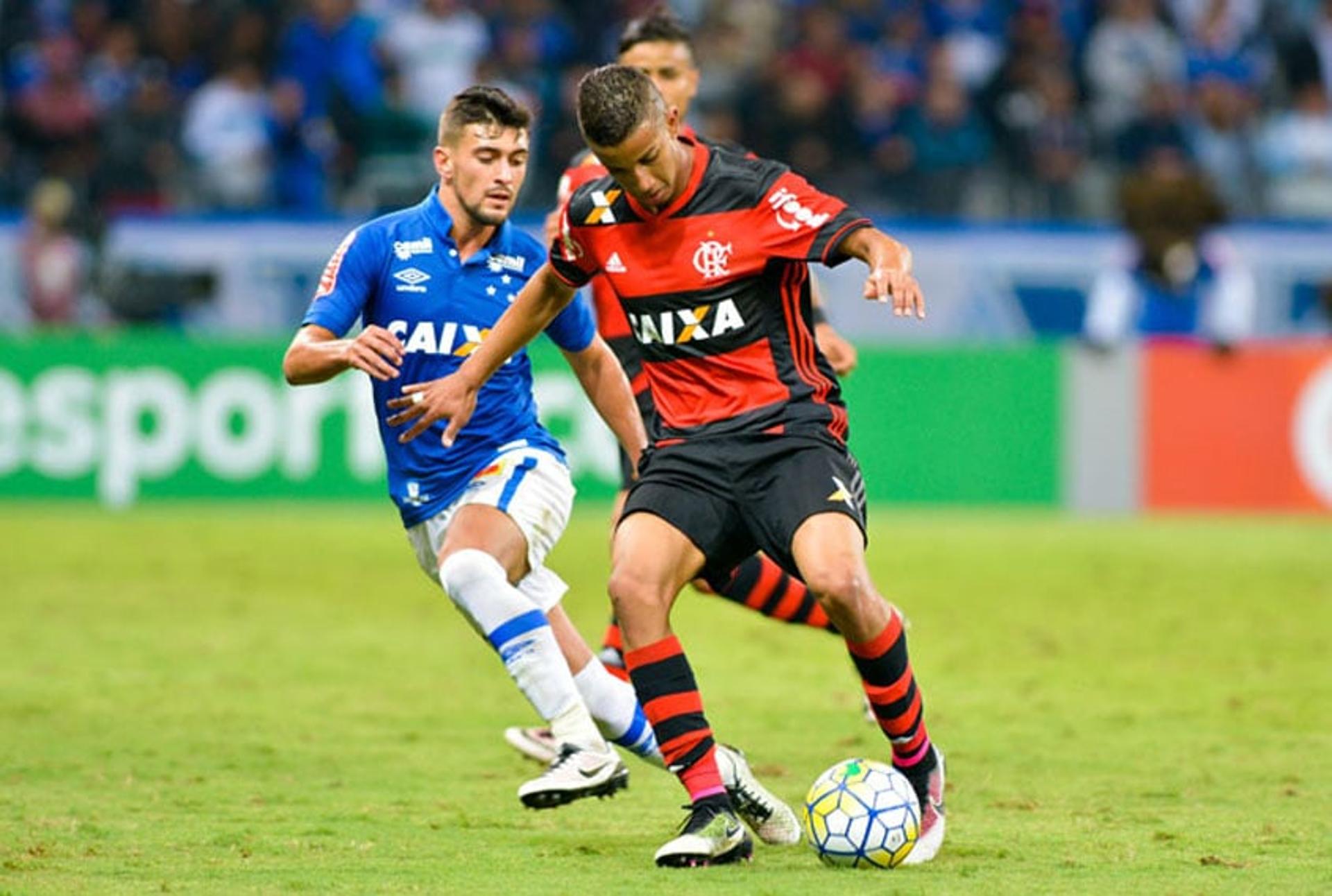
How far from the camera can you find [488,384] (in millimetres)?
7695

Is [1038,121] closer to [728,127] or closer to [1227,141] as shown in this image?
[1227,141]

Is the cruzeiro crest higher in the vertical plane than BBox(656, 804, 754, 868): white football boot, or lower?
higher

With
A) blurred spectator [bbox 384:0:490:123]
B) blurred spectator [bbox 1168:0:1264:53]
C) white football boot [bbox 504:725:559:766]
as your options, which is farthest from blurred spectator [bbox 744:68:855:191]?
white football boot [bbox 504:725:559:766]

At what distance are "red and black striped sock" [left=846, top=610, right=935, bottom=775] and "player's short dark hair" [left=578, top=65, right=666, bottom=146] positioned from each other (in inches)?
60.3

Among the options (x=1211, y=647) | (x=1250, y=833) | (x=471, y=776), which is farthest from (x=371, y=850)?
(x=1211, y=647)

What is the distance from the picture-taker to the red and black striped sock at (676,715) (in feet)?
21.1

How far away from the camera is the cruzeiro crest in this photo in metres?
6.62

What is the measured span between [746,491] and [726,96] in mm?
14244

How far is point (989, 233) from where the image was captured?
63.6ft

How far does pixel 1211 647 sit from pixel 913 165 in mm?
9483

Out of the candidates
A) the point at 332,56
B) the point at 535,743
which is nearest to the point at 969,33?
the point at 332,56

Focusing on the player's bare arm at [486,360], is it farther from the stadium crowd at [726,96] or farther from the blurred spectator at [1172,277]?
the stadium crowd at [726,96]

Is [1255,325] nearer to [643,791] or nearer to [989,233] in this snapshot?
[989,233]

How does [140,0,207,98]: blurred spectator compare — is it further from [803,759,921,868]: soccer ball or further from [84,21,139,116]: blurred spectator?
[803,759,921,868]: soccer ball
